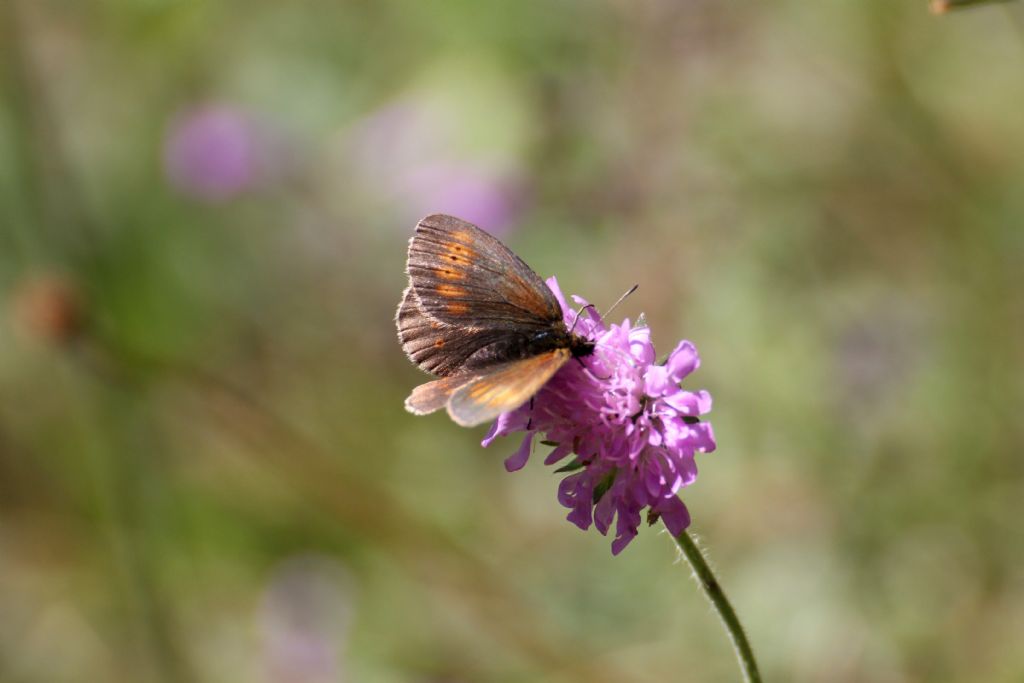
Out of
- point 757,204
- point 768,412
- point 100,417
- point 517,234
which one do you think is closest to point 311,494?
point 100,417

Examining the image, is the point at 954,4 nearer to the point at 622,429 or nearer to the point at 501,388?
the point at 622,429

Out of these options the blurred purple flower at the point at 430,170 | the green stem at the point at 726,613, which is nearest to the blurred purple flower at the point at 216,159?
the blurred purple flower at the point at 430,170

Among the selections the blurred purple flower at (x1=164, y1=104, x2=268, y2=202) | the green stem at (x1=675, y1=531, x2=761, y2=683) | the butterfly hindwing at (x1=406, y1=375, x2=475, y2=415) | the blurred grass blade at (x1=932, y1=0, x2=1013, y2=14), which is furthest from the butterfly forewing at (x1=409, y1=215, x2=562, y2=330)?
the blurred purple flower at (x1=164, y1=104, x2=268, y2=202)

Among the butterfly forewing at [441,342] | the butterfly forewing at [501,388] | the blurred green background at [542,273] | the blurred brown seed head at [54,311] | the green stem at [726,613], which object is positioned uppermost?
the blurred green background at [542,273]

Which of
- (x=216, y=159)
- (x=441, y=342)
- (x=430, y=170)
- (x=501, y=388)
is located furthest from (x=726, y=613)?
(x=216, y=159)

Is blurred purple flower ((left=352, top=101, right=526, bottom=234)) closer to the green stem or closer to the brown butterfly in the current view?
the brown butterfly

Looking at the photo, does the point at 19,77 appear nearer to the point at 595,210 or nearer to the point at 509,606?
the point at 595,210

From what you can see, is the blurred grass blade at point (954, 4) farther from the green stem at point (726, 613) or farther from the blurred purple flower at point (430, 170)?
the blurred purple flower at point (430, 170)
